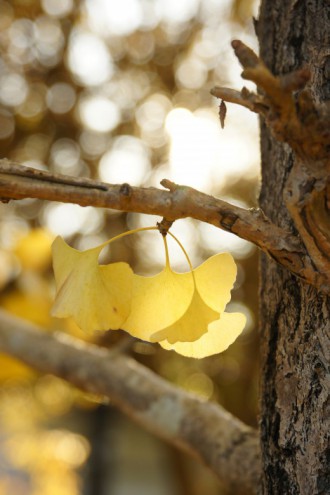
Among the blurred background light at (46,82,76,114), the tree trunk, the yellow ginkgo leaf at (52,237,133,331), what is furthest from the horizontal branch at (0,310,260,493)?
the blurred background light at (46,82,76,114)

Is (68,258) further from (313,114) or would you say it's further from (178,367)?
(178,367)

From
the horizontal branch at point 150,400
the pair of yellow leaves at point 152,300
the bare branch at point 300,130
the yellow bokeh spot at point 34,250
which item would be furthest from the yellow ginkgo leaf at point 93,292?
the yellow bokeh spot at point 34,250

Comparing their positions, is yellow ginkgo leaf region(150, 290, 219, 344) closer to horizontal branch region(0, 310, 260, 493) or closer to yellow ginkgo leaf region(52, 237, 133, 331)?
yellow ginkgo leaf region(52, 237, 133, 331)

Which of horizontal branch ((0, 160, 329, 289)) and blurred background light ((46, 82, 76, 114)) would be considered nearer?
horizontal branch ((0, 160, 329, 289))

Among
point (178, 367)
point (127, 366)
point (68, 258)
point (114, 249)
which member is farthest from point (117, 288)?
point (178, 367)

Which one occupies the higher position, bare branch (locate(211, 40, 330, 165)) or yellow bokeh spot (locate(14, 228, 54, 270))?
bare branch (locate(211, 40, 330, 165))

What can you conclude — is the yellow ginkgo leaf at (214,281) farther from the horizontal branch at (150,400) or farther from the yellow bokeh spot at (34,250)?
the yellow bokeh spot at (34,250)

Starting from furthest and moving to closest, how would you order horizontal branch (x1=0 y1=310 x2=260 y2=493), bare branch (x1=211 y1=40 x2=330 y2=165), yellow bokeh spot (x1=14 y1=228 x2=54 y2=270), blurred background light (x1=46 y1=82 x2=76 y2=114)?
blurred background light (x1=46 y1=82 x2=76 y2=114) < yellow bokeh spot (x1=14 y1=228 x2=54 y2=270) < horizontal branch (x1=0 y1=310 x2=260 y2=493) < bare branch (x1=211 y1=40 x2=330 y2=165)
